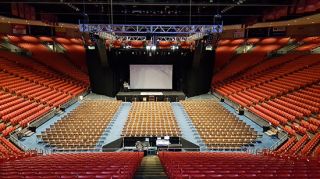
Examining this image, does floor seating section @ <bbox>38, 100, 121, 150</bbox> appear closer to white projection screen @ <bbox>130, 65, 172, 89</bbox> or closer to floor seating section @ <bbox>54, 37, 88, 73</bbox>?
white projection screen @ <bbox>130, 65, 172, 89</bbox>

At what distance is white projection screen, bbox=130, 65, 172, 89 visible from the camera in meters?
29.0

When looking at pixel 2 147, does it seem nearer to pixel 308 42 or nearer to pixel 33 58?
pixel 33 58

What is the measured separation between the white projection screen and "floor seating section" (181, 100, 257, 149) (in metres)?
7.05

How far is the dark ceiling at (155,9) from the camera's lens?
19142mm

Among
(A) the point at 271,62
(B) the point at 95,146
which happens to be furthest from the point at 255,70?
(B) the point at 95,146

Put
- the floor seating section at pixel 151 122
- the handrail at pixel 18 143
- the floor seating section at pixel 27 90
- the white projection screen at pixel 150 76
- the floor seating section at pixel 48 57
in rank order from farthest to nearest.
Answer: the floor seating section at pixel 48 57, the white projection screen at pixel 150 76, the floor seating section at pixel 27 90, the floor seating section at pixel 151 122, the handrail at pixel 18 143

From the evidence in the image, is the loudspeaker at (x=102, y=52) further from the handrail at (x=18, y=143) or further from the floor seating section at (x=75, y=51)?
the handrail at (x=18, y=143)

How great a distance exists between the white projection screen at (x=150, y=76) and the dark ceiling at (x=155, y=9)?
15.6ft

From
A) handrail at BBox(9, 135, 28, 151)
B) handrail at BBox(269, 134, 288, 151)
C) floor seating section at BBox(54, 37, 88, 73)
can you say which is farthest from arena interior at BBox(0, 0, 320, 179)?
handrail at BBox(9, 135, 28, 151)

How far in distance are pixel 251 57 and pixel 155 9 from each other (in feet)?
44.8

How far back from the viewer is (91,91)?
29.3 m

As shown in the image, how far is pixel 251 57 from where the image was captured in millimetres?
31609

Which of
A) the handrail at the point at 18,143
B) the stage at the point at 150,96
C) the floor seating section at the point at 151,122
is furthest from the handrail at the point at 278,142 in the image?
the handrail at the point at 18,143

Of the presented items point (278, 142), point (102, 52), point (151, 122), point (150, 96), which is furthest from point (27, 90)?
point (278, 142)
